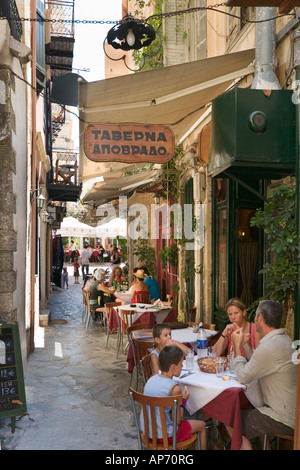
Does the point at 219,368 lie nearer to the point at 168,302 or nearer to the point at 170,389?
the point at 170,389

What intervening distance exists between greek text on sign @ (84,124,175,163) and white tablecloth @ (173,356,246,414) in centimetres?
309

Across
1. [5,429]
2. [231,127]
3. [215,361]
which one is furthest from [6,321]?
[231,127]

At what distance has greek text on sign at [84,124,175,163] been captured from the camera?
6121 millimetres

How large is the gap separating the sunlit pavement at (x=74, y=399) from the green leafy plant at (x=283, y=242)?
2.19m

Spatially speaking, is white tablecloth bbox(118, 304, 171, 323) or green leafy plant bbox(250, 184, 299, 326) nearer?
green leafy plant bbox(250, 184, 299, 326)

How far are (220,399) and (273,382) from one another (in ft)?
1.58

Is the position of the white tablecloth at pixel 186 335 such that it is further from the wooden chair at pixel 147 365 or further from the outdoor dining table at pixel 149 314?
the outdoor dining table at pixel 149 314

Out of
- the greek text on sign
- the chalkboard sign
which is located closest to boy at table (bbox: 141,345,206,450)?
the chalkboard sign

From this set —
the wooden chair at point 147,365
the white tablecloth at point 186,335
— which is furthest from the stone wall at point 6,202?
the white tablecloth at point 186,335

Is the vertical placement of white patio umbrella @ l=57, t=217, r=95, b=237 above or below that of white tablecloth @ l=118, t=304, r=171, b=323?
above

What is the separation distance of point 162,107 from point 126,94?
676 mm

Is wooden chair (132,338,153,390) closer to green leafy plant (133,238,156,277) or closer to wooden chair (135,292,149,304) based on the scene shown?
wooden chair (135,292,149,304)

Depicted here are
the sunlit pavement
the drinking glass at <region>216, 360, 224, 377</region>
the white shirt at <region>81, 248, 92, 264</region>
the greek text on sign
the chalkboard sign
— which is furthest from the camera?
the white shirt at <region>81, 248, 92, 264</region>
